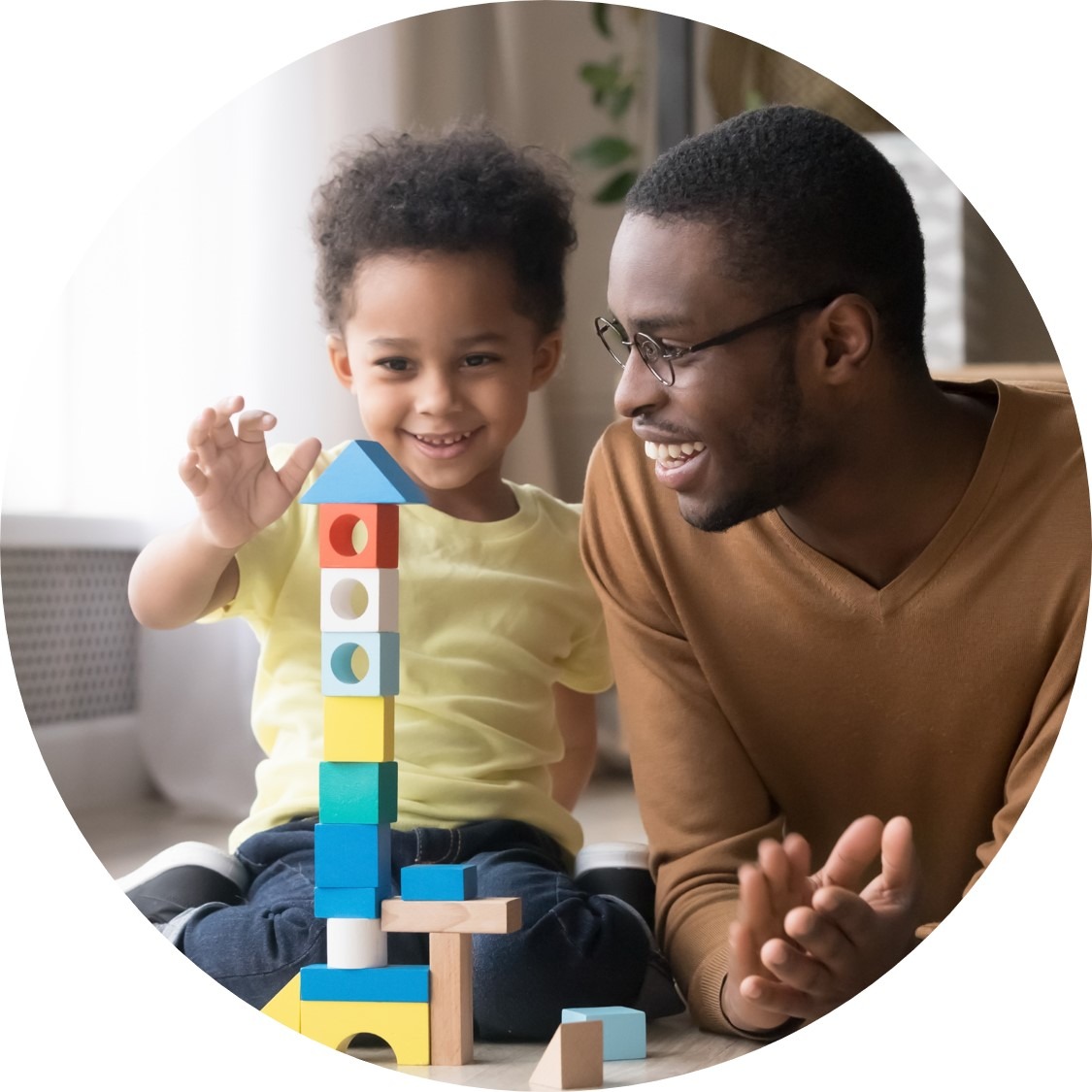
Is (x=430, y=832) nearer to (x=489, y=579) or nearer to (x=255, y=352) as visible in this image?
(x=489, y=579)

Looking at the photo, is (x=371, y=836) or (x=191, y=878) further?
(x=191, y=878)

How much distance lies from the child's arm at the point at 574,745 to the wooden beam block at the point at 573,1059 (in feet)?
0.52

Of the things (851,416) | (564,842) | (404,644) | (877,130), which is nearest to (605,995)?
(564,842)

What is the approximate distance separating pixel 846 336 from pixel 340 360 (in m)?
0.35

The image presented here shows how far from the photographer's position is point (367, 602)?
114 centimetres

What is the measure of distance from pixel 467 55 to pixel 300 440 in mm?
299

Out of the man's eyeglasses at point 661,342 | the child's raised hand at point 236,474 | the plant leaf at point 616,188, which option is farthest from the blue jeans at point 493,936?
the plant leaf at point 616,188

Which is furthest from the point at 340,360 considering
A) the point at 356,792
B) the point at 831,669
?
the point at 831,669

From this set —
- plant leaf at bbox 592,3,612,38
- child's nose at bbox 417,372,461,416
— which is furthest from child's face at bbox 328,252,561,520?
plant leaf at bbox 592,3,612,38

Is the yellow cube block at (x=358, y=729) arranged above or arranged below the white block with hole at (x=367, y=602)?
below

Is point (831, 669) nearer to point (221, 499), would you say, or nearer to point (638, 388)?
point (638, 388)

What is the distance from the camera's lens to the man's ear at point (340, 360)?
1.19 m

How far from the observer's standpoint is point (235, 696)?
4.04ft

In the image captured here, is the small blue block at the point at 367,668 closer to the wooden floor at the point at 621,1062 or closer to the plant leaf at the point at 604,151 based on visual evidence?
the wooden floor at the point at 621,1062
